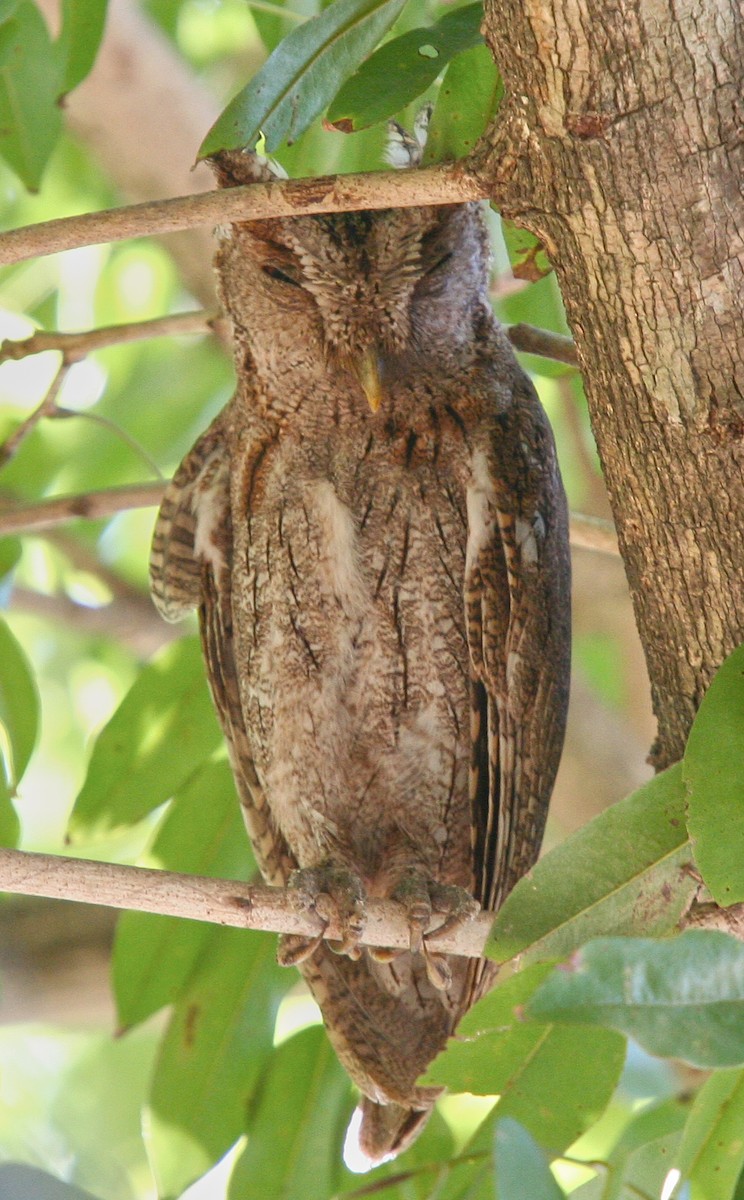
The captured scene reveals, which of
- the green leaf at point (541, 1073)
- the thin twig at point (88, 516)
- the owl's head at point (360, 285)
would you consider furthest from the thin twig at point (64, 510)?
the green leaf at point (541, 1073)

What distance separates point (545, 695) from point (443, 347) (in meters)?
0.57

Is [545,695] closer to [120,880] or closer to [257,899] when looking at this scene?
[257,899]

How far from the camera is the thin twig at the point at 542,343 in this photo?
1.93m

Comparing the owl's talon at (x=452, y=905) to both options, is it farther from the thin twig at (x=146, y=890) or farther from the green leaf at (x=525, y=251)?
the green leaf at (x=525, y=251)

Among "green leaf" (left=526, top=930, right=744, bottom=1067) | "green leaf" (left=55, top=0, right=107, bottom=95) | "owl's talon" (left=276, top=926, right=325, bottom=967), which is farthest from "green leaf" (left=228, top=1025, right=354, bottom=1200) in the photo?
"green leaf" (left=55, top=0, right=107, bottom=95)

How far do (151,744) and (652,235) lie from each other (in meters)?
1.40

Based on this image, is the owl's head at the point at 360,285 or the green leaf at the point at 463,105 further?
the owl's head at the point at 360,285

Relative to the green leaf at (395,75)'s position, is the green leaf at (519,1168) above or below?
below

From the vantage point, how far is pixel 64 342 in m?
2.20

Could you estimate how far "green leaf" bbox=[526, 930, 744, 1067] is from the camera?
919 millimetres

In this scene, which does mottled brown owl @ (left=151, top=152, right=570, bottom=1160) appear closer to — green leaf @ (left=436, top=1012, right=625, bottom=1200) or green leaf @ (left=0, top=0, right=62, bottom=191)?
green leaf @ (left=0, top=0, right=62, bottom=191)

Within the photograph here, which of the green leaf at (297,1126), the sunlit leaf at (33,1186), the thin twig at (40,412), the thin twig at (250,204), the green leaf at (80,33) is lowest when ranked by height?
the green leaf at (297,1126)

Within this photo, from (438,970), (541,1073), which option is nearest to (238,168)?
(438,970)

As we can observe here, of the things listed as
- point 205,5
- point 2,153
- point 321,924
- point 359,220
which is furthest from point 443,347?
point 205,5
